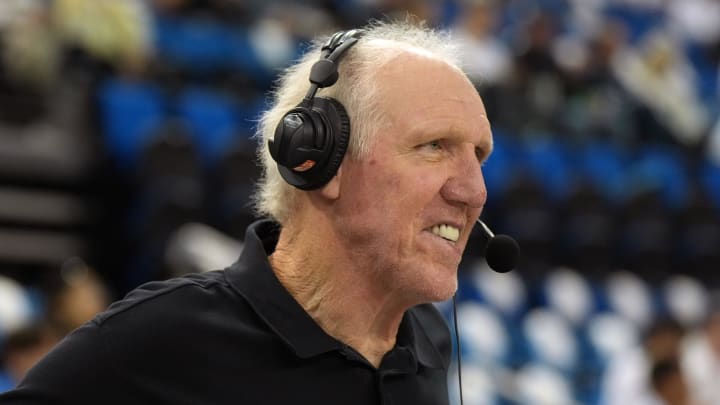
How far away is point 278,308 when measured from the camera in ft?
4.57

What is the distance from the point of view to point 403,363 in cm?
145

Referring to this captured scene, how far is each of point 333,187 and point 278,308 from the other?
17 centimetres

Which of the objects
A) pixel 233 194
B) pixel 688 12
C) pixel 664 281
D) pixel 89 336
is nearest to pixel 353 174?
pixel 89 336

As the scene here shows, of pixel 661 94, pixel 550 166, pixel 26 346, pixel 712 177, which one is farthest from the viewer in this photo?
pixel 661 94

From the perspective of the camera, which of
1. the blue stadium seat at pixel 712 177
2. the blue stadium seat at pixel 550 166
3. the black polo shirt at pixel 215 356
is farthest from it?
the blue stadium seat at pixel 712 177

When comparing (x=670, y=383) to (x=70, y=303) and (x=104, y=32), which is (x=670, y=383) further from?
(x=104, y=32)

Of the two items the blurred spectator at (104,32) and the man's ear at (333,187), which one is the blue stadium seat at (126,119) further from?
the man's ear at (333,187)

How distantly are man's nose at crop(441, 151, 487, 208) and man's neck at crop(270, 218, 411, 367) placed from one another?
0.14 metres

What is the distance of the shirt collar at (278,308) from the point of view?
1362 mm

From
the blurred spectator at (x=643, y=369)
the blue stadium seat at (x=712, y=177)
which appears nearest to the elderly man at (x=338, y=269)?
the blurred spectator at (x=643, y=369)

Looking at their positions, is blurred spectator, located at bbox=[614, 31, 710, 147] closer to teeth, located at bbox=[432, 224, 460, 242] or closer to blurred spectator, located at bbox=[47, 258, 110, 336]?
blurred spectator, located at bbox=[47, 258, 110, 336]

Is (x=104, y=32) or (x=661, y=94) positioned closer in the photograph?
(x=104, y=32)

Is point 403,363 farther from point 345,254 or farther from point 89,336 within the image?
point 89,336

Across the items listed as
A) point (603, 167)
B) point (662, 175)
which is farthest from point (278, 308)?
point (662, 175)
